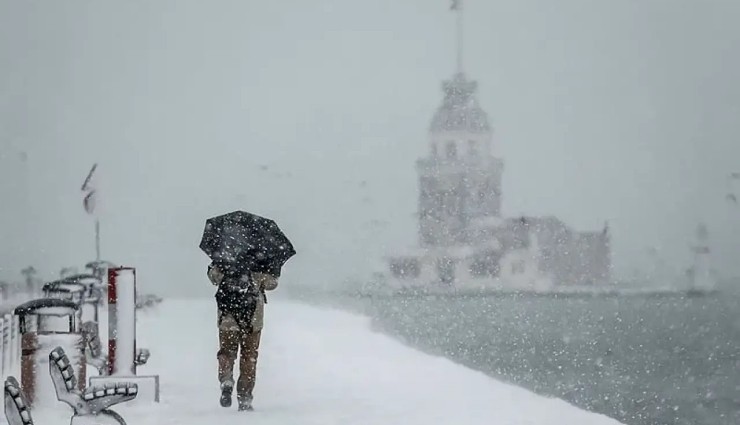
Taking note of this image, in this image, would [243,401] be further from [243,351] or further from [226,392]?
[243,351]

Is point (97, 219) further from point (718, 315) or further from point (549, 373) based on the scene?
point (718, 315)

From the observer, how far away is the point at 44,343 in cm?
918

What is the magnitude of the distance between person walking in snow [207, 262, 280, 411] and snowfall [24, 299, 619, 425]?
0.45 m

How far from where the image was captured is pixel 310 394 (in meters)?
11.7

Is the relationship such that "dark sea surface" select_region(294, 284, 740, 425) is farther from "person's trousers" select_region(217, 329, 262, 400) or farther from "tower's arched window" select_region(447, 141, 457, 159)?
"person's trousers" select_region(217, 329, 262, 400)

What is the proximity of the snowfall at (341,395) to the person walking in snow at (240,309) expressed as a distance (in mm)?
447

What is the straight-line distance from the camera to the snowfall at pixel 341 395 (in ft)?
30.5

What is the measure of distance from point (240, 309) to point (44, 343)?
1494mm

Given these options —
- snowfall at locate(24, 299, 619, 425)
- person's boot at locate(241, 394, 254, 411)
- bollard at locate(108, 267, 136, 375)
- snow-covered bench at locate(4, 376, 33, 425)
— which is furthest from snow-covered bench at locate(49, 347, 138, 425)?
bollard at locate(108, 267, 136, 375)

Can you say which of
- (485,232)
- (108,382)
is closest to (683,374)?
(108,382)

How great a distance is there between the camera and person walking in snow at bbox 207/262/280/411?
953 centimetres

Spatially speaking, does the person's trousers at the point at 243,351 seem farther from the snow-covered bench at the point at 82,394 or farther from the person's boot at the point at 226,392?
the snow-covered bench at the point at 82,394

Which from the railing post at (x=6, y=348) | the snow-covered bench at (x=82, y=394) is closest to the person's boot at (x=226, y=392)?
the snow-covered bench at (x=82, y=394)

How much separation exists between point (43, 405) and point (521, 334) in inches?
4201
